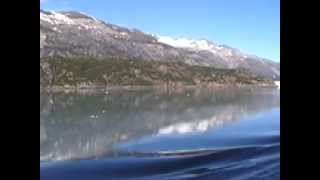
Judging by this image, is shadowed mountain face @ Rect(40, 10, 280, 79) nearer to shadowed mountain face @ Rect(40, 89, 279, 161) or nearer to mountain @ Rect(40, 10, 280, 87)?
mountain @ Rect(40, 10, 280, 87)

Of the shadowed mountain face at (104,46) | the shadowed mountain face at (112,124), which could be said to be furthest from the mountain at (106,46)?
the shadowed mountain face at (112,124)

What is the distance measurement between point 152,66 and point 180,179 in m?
107

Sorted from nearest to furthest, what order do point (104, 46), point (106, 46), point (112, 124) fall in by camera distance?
point (112, 124) → point (104, 46) → point (106, 46)

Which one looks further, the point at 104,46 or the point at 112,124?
the point at 104,46

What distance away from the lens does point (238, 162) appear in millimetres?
9133

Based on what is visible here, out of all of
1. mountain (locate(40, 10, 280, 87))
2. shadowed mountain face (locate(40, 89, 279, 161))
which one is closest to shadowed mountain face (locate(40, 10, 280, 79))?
mountain (locate(40, 10, 280, 87))

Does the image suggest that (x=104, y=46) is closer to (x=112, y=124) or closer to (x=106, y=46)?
(x=106, y=46)

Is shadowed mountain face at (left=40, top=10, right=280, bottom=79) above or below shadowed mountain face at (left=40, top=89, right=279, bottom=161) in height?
above

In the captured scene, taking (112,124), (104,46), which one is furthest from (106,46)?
(112,124)

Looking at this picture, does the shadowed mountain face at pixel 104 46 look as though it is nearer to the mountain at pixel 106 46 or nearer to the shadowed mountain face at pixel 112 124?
the mountain at pixel 106 46

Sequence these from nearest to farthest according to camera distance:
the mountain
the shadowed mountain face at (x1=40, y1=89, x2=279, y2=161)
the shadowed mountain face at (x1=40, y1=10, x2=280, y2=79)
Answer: the shadowed mountain face at (x1=40, y1=89, x2=279, y2=161) < the mountain < the shadowed mountain face at (x1=40, y1=10, x2=280, y2=79)
